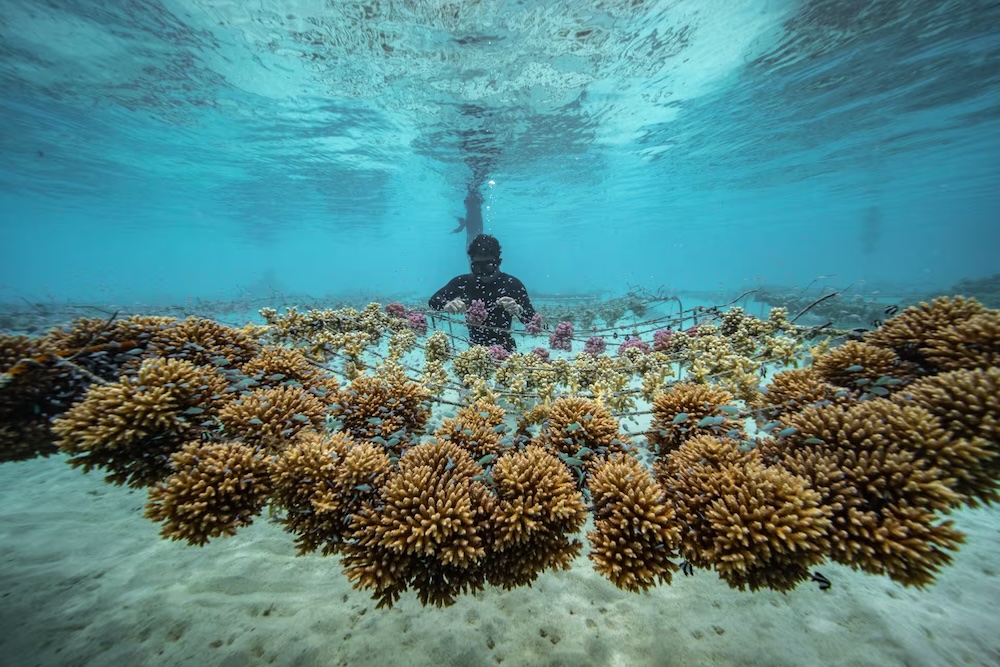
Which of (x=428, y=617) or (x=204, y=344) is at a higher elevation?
(x=204, y=344)

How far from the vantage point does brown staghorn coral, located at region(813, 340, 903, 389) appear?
341cm

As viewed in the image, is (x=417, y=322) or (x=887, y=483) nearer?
(x=887, y=483)

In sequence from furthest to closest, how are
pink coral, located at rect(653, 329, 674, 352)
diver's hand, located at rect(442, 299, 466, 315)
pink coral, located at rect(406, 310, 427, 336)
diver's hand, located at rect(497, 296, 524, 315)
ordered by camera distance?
diver's hand, located at rect(497, 296, 524, 315), diver's hand, located at rect(442, 299, 466, 315), pink coral, located at rect(406, 310, 427, 336), pink coral, located at rect(653, 329, 674, 352)

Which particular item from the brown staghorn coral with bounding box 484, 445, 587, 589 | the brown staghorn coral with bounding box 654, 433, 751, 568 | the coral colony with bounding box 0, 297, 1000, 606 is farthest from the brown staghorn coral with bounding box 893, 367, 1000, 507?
the brown staghorn coral with bounding box 484, 445, 587, 589

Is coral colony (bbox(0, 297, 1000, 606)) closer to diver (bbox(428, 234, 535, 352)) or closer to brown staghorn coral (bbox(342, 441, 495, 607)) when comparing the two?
brown staghorn coral (bbox(342, 441, 495, 607))

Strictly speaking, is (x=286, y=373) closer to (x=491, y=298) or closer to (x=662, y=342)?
(x=662, y=342)

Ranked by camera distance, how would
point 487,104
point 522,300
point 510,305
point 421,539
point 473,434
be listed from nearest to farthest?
1. point 421,539
2. point 473,434
3. point 510,305
4. point 522,300
5. point 487,104

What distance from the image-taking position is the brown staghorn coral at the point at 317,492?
9.48 feet

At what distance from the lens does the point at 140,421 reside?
3.00m

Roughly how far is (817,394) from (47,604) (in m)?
6.99

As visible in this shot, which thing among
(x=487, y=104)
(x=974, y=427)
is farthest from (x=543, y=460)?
(x=487, y=104)

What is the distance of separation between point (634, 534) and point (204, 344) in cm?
497

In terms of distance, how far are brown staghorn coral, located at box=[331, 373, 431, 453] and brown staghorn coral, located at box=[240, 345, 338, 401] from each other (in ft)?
1.11

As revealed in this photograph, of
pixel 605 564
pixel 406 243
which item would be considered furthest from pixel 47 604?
pixel 406 243
